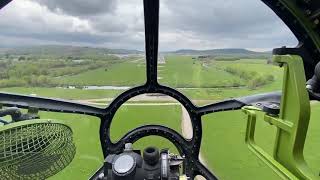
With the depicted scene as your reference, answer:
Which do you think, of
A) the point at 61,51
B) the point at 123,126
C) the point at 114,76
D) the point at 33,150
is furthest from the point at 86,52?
the point at 33,150

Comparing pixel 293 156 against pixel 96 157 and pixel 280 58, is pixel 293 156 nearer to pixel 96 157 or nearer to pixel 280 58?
pixel 280 58

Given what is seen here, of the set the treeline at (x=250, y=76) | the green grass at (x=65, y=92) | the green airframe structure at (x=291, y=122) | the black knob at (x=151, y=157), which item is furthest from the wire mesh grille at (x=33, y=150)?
the treeline at (x=250, y=76)

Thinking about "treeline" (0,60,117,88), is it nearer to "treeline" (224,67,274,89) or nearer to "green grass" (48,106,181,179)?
"green grass" (48,106,181,179)

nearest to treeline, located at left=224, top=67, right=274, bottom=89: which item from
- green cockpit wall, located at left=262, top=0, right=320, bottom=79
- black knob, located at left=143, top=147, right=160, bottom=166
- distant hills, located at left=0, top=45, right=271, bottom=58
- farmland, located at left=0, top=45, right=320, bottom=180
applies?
farmland, located at left=0, top=45, right=320, bottom=180

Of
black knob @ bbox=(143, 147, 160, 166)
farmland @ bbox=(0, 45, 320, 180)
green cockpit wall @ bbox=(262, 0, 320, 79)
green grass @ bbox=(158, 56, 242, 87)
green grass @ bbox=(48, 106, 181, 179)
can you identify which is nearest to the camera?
black knob @ bbox=(143, 147, 160, 166)

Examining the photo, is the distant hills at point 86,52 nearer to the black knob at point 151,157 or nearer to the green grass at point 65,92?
the green grass at point 65,92

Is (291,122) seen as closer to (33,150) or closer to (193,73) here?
(33,150)
